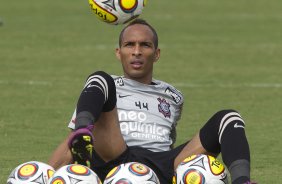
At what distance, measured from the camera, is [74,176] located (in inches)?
325

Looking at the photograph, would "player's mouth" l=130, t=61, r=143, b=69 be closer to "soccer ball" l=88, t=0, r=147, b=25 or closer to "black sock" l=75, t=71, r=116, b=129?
"black sock" l=75, t=71, r=116, b=129

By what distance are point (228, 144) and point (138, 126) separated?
3.91 feet

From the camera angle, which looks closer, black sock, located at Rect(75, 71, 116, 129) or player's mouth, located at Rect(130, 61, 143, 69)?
black sock, located at Rect(75, 71, 116, 129)

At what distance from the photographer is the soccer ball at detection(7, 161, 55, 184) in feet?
28.3

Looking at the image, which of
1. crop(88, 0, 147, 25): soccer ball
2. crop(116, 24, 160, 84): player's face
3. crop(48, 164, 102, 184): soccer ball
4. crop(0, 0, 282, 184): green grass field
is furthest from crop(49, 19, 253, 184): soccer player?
crop(0, 0, 282, 184): green grass field

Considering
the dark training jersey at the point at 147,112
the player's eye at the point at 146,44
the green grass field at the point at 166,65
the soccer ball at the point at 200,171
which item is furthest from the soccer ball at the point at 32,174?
the player's eye at the point at 146,44

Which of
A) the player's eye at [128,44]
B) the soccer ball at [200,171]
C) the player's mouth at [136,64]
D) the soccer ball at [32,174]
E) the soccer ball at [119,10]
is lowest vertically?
the soccer ball at [32,174]

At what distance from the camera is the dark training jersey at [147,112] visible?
31.3ft

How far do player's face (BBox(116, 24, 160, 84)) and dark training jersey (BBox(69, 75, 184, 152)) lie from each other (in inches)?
5.9

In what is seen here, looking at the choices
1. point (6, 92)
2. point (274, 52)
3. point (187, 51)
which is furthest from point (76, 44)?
point (6, 92)

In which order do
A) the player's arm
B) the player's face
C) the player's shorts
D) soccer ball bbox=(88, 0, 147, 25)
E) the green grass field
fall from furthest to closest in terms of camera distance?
the green grass field → soccer ball bbox=(88, 0, 147, 25) → the player's face → the player's arm → the player's shorts

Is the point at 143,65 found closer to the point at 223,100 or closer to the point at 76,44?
the point at 223,100

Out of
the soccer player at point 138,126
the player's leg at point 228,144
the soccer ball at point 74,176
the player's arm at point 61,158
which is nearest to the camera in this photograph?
the soccer ball at point 74,176

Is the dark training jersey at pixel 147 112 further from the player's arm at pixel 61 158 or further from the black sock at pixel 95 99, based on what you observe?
the black sock at pixel 95 99
